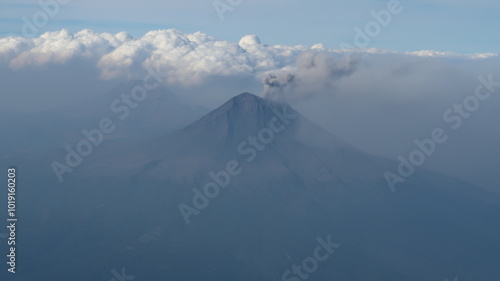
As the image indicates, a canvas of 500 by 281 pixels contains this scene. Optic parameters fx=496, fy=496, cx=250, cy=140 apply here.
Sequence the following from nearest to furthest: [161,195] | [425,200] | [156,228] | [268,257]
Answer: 1. [268,257]
2. [156,228]
3. [161,195]
4. [425,200]

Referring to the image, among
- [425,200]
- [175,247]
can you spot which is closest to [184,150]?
[175,247]

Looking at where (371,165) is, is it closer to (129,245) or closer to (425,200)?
(425,200)

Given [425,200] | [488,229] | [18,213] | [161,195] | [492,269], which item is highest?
[18,213]

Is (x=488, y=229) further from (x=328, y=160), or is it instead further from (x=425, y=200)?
(x=328, y=160)

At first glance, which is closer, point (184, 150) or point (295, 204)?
point (295, 204)

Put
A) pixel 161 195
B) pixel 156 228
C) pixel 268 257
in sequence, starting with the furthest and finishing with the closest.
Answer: pixel 161 195, pixel 156 228, pixel 268 257

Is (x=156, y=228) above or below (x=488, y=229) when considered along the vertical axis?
above

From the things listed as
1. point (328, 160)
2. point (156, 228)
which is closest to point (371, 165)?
point (328, 160)

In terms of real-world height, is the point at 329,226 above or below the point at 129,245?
below

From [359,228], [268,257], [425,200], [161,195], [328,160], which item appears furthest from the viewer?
[328,160]
